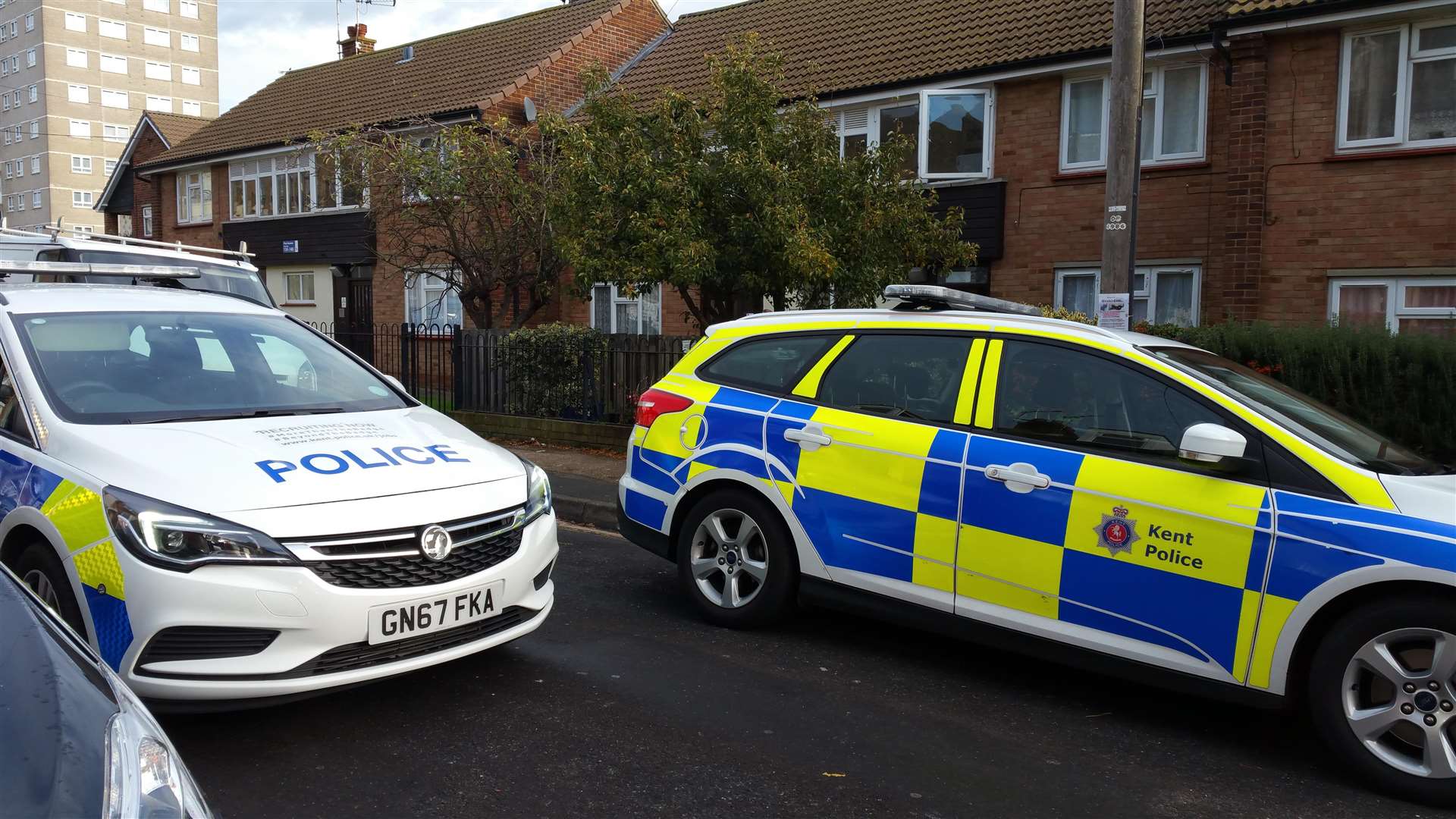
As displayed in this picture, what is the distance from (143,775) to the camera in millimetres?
1940

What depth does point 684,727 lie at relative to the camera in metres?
4.18

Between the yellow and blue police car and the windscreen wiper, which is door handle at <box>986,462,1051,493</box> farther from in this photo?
the windscreen wiper

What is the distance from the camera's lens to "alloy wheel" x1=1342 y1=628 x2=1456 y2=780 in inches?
141

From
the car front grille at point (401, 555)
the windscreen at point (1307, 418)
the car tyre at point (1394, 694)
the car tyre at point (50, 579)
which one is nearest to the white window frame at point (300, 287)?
the car tyre at point (50, 579)

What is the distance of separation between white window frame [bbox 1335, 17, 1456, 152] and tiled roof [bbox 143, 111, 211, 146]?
94.6 ft

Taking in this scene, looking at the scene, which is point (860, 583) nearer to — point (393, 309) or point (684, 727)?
point (684, 727)

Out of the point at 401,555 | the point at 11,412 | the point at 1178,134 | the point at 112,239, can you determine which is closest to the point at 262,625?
the point at 401,555

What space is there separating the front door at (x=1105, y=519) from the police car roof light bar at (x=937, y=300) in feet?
1.80

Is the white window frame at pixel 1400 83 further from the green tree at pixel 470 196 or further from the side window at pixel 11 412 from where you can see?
the side window at pixel 11 412

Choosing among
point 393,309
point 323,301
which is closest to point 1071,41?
point 393,309

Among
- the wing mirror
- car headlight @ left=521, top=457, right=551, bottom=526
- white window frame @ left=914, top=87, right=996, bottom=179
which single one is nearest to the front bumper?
car headlight @ left=521, top=457, right=551, bottom=526

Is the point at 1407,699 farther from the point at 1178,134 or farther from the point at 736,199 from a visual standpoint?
the point at 1178,134

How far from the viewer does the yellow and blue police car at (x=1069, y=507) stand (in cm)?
372

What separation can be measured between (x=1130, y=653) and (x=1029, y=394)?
3.73 feet
